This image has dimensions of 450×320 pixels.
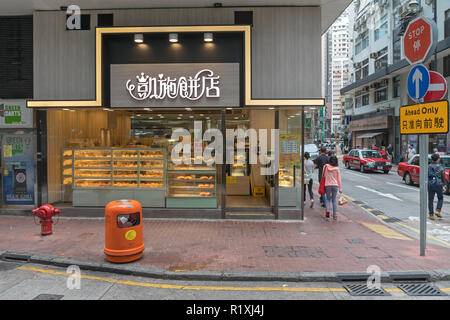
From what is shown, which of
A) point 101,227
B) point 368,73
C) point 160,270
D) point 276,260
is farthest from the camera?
point 368,73

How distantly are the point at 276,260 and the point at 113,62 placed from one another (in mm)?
6999

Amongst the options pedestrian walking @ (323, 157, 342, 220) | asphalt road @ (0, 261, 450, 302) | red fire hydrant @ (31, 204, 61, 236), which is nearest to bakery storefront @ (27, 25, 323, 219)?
pedestrian walking @ (323, 157, 342, 220)

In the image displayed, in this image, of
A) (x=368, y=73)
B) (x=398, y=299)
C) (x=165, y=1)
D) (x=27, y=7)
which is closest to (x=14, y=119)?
(x=27, y=7)

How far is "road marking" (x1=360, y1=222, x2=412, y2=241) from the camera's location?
775 centimetres

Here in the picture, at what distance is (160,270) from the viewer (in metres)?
5.50

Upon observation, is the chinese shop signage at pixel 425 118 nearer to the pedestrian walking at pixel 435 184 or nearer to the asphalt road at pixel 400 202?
the asphalt road at pixel 400 202

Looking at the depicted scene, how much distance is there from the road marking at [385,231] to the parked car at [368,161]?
14734 mm

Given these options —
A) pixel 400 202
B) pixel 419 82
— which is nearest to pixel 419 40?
A: pixel 419 82

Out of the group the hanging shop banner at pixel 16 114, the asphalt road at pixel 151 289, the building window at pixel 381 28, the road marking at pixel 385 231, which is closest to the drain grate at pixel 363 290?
the asphalt road at pixel 151 289

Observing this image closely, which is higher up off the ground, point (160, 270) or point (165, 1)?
point (165, 1)

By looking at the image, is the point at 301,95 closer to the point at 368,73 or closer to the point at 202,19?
the point at 202,19

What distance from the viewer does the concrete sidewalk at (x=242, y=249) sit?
216 inches

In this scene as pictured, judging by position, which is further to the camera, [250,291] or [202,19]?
[202,19]

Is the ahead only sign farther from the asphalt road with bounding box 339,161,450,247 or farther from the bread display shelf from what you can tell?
the bread display shelf
